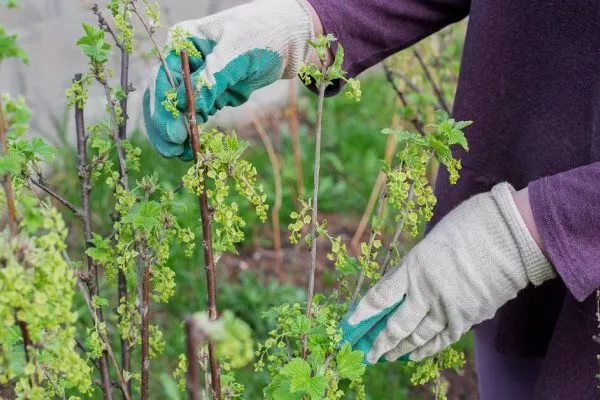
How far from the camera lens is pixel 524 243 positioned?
4.47 feet

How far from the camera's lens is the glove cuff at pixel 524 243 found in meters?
1.36

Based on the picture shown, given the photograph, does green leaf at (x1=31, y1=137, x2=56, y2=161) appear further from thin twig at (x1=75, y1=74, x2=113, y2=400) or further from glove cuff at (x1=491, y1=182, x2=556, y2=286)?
glove cuff at (x1=491, y1=182, x2=556, y2=286)

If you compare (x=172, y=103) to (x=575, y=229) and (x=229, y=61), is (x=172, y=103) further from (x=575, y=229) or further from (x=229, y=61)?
(x=575, y=229)

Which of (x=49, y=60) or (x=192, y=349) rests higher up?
(x=49, y=60)

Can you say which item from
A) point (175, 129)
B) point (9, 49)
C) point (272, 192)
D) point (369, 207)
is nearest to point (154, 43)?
point (175, 129)

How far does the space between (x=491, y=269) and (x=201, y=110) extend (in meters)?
0.52

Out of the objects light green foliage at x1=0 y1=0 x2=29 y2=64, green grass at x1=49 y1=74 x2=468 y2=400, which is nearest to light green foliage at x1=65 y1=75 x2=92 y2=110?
light green foliage at x1=0 y1=0 x2=29 y2=64

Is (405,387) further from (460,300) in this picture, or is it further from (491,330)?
(460,300)

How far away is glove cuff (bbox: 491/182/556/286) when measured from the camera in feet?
4.46

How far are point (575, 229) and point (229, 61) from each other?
2.01 ft

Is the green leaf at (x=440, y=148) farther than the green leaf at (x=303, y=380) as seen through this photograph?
Yes

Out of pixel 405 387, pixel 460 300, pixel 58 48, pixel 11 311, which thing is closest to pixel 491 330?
pixel 460 300

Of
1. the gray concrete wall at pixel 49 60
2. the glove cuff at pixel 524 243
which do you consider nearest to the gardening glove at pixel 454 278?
the glove cuff at pixel 524 243

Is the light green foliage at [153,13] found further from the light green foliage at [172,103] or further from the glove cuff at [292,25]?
the glove cuff at [292,25]
